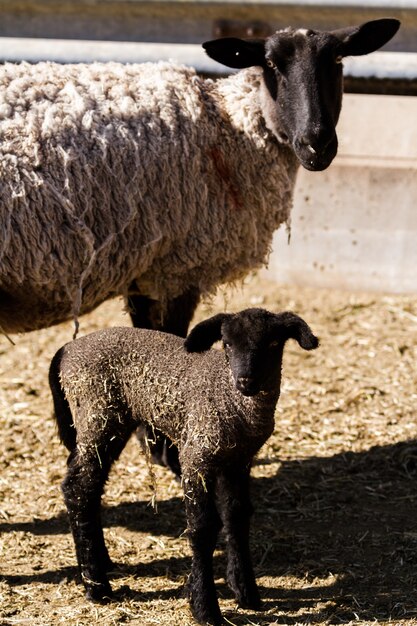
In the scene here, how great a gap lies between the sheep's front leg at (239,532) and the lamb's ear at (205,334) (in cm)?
59

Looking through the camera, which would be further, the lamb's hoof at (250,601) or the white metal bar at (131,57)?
the white metal bar at (131,57)

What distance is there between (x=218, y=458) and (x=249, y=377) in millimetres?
450

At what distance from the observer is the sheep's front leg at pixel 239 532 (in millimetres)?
4199

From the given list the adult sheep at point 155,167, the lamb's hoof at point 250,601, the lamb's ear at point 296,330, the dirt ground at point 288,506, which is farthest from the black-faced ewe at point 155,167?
the lamb's hoof at point 250,601

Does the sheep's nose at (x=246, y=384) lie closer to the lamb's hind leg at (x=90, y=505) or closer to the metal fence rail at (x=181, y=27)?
the lamb's hind leg at (x=90, y=505)

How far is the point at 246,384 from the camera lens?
3.76 m

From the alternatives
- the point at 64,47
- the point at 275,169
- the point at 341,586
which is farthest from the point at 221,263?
the point at 64,47

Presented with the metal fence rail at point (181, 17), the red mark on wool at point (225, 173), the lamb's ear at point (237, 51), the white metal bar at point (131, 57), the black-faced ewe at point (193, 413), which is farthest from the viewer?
the metal fence rail at point (181, 17)

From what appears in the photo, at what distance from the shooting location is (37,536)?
16.3 ft

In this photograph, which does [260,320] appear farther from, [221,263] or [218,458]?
[221,263]

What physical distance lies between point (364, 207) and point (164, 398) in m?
4.29

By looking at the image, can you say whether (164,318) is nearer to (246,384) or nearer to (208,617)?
(246,384)

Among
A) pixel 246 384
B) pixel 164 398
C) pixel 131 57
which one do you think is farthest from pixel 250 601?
pixel 131 57

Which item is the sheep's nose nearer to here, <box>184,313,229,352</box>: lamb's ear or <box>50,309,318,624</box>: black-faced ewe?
<box>50,309,318,624</box>: black-faced ewe
